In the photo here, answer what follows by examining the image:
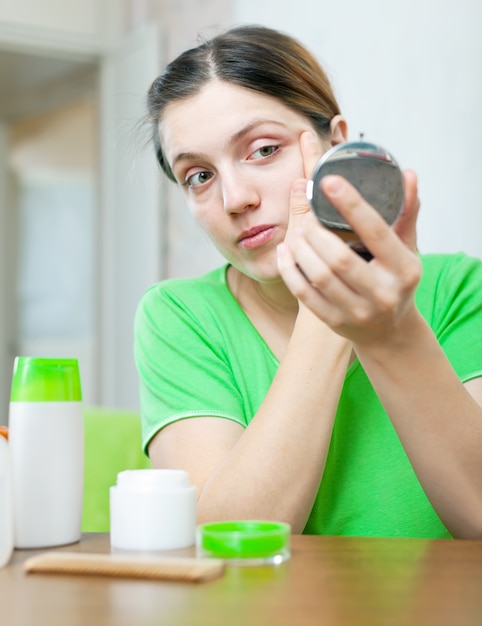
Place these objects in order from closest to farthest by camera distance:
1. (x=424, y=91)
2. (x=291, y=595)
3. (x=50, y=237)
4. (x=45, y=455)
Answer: (x=291, y=595)
(x=45, y=455)
(x=424, y=91)
(x=50, y=237)

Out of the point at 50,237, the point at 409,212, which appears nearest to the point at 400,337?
the point at 409,212

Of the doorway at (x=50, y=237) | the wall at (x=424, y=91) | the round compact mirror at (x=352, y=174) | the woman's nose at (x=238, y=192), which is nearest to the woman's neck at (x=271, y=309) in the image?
the woman's nose at (x=238, y=192)

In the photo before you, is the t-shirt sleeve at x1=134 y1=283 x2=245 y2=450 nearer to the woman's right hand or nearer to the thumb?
the woman's right hand

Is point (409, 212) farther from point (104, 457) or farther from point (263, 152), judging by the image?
point (104, 457)

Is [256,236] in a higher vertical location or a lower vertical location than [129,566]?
higher

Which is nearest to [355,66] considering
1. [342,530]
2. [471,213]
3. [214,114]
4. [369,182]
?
[471,213]

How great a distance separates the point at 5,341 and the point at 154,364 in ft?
13.6

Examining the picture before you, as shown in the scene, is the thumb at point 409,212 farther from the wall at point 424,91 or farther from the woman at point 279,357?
the wall at point 424,91

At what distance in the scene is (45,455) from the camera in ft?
2.76

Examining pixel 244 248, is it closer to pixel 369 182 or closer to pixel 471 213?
pixel 369 182

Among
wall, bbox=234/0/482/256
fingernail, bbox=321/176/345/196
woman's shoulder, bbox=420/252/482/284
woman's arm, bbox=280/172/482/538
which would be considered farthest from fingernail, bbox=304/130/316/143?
wall, bbox=234/0/482/256

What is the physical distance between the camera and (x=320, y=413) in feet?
3.28

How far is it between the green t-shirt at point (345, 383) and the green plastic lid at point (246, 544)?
38 cm

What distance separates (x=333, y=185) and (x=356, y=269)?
0.22 feet
